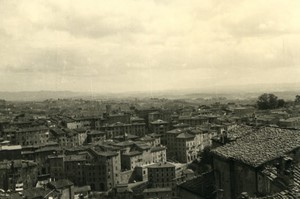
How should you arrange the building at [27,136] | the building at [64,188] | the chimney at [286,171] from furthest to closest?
the building at [27,136]
the building at [64,188]
the chimney at [286,171]

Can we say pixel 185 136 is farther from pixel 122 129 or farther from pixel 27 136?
pixel 27 136

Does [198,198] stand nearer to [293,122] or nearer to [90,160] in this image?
[90,160]

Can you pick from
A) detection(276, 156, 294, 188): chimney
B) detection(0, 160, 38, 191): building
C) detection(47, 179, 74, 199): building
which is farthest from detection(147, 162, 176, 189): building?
detection(276, 156, 294, 188): chimney

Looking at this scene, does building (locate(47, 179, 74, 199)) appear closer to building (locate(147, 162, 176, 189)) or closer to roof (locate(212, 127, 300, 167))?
building (locate(147, 162, 176, 189))

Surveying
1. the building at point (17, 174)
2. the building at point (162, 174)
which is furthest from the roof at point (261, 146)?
the building at point (162, 174)

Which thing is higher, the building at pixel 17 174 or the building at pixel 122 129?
Result: the building at pixel 122 129

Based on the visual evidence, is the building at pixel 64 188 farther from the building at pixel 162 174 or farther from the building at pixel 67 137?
the building at pixel 67 137

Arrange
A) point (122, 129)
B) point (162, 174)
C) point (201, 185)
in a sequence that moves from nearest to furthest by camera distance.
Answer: point (201, 185)
point (162, 174)
point (122, 129)

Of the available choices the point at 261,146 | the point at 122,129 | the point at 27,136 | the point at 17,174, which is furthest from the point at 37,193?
the point at 122,129

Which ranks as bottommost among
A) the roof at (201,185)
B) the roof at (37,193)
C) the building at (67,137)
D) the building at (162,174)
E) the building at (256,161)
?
the building at (162,174)
